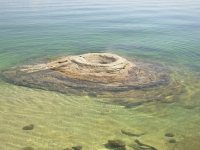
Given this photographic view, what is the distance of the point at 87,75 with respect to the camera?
11.1m

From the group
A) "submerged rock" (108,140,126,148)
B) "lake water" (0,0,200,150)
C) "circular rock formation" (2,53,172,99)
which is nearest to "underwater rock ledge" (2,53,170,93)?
"circular rock formation" (2,53,172,99)

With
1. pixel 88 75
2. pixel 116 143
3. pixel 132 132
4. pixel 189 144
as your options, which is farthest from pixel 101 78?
pixel 189 144

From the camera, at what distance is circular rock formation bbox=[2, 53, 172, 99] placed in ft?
34.1

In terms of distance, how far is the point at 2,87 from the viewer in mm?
10242

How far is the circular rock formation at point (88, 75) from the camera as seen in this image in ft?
34.1

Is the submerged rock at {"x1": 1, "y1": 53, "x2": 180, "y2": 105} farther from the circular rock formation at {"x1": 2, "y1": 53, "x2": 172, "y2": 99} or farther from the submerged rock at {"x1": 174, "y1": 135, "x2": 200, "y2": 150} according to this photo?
the submerged rock at {"x1": 174, "y1": 135, "x2": 200, "y2": 150}

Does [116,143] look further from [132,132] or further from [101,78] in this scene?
[101,78]

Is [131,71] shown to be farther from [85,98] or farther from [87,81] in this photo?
[85,98]

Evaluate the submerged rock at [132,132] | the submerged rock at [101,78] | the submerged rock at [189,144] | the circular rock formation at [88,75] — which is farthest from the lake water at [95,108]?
the circular rock formation at [88,75]

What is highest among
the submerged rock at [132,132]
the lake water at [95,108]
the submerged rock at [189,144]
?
the lake water at [95,108]

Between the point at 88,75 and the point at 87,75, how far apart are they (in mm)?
43

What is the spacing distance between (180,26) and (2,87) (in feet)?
58.3

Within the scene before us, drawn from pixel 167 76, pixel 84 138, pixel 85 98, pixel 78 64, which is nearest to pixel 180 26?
pixel 167 76

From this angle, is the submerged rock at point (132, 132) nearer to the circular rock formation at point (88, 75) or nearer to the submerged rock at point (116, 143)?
the submerged rock at point (116, 143)
